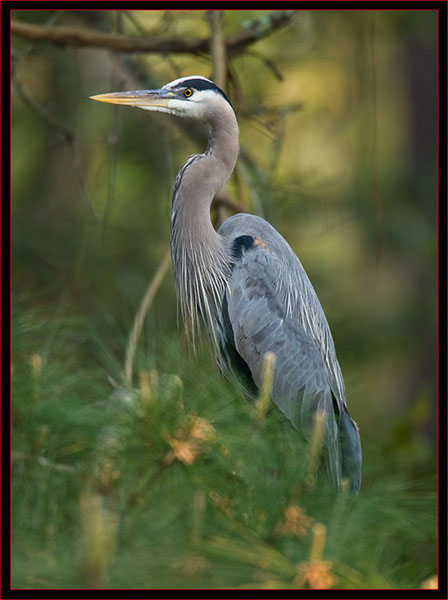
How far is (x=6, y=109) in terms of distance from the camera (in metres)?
2.51

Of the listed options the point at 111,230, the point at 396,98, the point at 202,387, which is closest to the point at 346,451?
the point at 202,387

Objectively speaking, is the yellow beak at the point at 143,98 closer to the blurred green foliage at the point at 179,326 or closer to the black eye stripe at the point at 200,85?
Result: the black eye stripe at the point at 200,85

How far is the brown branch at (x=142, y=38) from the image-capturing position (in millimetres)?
3020

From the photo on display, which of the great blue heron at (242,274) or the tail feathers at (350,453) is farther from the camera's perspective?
the great blue heron at (242,274)

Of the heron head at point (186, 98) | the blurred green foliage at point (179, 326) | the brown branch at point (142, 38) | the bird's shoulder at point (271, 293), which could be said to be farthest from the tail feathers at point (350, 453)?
the brown branch at point (142, 38)


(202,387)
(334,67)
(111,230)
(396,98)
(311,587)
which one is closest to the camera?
(311,587)

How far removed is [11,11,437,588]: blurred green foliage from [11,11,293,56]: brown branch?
89 mm

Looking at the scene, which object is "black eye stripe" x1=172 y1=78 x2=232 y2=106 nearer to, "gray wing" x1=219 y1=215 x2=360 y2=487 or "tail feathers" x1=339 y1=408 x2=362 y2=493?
"gray wing" x1=219 y1=215 x2=360 y2=487

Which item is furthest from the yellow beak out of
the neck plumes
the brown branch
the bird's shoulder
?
the bird's shoulder

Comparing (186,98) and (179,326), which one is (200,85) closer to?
(186,98)

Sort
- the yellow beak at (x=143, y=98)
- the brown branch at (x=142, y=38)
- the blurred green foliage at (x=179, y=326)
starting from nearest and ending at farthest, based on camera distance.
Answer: the blurred green foliage at (x=179, y=326) → the yellow beak at (x=143, y=98) → the brown branch at (x=142, y=38)

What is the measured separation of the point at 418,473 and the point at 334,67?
332cm

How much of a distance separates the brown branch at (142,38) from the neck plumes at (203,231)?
51 cm

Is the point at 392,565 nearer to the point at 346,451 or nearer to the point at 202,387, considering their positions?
the point at 202,387
